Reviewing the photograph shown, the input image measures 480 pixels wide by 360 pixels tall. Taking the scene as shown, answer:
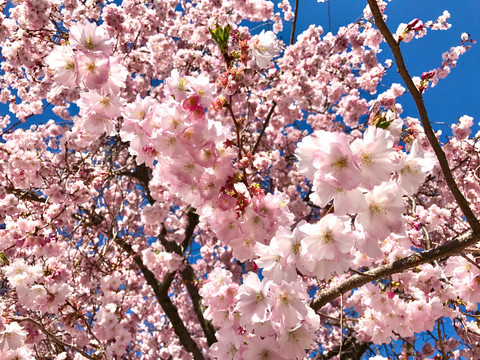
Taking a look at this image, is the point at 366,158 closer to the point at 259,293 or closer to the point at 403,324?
the point at 259,293

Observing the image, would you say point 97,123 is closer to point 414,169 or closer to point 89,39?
point 89,39

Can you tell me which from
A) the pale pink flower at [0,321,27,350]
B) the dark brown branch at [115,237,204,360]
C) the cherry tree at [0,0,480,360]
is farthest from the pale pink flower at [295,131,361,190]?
the dark brown branch at [115,237,204,360]

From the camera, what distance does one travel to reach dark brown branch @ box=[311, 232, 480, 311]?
1.79 metres

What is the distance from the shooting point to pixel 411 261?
1.93 m

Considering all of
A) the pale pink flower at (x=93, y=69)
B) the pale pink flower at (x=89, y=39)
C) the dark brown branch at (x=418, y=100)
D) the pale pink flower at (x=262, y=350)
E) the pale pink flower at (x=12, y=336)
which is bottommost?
the pale pink flower at (x=262, y=350)

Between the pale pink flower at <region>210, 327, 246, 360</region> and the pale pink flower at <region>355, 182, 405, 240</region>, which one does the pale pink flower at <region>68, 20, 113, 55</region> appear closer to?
the pale pink flower at <region>355, 182, 405, 240</region>

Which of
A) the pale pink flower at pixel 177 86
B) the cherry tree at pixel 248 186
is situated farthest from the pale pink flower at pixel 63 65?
the pale pink flower at pixel 177 86

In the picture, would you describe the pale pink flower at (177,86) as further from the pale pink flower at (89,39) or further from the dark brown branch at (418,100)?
the dark brown branch at (418,100)

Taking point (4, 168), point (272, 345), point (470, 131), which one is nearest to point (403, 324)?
point (272, 345)

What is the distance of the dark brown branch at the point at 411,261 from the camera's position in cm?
179

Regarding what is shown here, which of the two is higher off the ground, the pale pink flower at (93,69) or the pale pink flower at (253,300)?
the pale pink flower at (93,69)

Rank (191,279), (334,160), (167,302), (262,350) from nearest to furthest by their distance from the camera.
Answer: (334,160), (262,350), (167,302), (191,279)

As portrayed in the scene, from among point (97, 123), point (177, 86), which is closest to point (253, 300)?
point (177, 86)

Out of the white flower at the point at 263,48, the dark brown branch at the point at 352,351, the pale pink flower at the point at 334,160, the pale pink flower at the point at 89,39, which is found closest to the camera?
the pale pink flower at the point at 334,160
